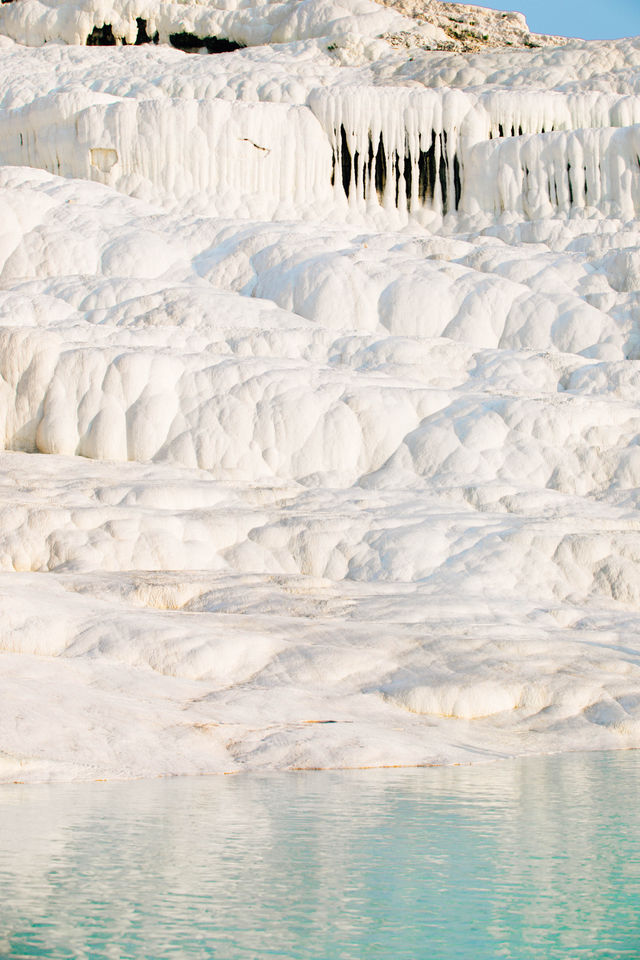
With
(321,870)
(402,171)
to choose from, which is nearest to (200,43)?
(402,171)

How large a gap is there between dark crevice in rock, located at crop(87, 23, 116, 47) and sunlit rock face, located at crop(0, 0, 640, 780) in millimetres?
4608

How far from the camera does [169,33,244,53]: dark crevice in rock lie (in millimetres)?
42500

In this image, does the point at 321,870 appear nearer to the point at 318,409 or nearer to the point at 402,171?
the point at 318,409

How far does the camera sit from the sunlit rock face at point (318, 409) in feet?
34.7

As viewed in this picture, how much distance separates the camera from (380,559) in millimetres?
15633

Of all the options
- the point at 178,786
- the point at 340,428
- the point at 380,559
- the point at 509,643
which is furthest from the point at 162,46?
the point at 178,786

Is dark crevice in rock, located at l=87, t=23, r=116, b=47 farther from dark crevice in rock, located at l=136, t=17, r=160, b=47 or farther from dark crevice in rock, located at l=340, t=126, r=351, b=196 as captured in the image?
dark crevice in rock, located at l=340, t=126, r=351, b=196

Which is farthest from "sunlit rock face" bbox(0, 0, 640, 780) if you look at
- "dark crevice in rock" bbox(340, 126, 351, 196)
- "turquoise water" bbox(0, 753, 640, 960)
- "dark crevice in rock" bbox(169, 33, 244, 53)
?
"dark crevice in rock" bbox(169, 33, 244, 53)

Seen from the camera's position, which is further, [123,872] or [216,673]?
[216,673]

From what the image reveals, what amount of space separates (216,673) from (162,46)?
3418cm

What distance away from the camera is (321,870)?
585 cm

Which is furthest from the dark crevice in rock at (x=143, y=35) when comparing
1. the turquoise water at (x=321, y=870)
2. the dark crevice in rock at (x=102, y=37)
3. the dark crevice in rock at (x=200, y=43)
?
the turquoise water at (x=321, y=870)

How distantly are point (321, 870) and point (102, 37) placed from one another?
135 ft

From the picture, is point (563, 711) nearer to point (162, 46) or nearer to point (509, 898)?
point (509, 898)
